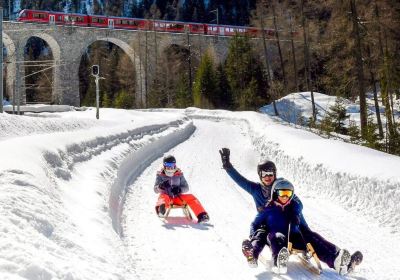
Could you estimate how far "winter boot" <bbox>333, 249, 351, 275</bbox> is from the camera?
452 centimetres

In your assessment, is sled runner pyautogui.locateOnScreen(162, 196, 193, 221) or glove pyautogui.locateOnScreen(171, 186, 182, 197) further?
glove pyautogui.locateOnScreen(171, 186, 182, 197)

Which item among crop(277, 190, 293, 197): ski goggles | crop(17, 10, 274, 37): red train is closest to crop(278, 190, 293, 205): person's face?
crop(277, 190, 293, 197): ski goggles

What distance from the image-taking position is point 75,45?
52281 mm

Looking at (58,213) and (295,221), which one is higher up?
(58,213)

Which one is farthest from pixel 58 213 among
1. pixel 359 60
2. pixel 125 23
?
pixel 125 23

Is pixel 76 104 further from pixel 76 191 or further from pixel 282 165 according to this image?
pixel 76 191

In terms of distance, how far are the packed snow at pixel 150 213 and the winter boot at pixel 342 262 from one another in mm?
77

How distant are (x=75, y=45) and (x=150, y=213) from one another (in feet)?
158

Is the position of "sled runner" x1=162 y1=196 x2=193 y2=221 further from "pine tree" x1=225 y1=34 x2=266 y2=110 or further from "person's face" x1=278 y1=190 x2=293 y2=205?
"pine tree" x1=225 y1=34 x2=266 y2=110

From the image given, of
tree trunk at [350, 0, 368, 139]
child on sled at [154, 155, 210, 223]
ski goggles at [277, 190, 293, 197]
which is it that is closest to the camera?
ski goggles at [277, 190, 293, 197]

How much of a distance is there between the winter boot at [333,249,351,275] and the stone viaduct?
43138 millimetres

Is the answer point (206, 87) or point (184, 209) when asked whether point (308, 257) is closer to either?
point (184, 209)

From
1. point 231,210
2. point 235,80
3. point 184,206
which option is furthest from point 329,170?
point 235,80

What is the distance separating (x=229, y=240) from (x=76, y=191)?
7.80ft
